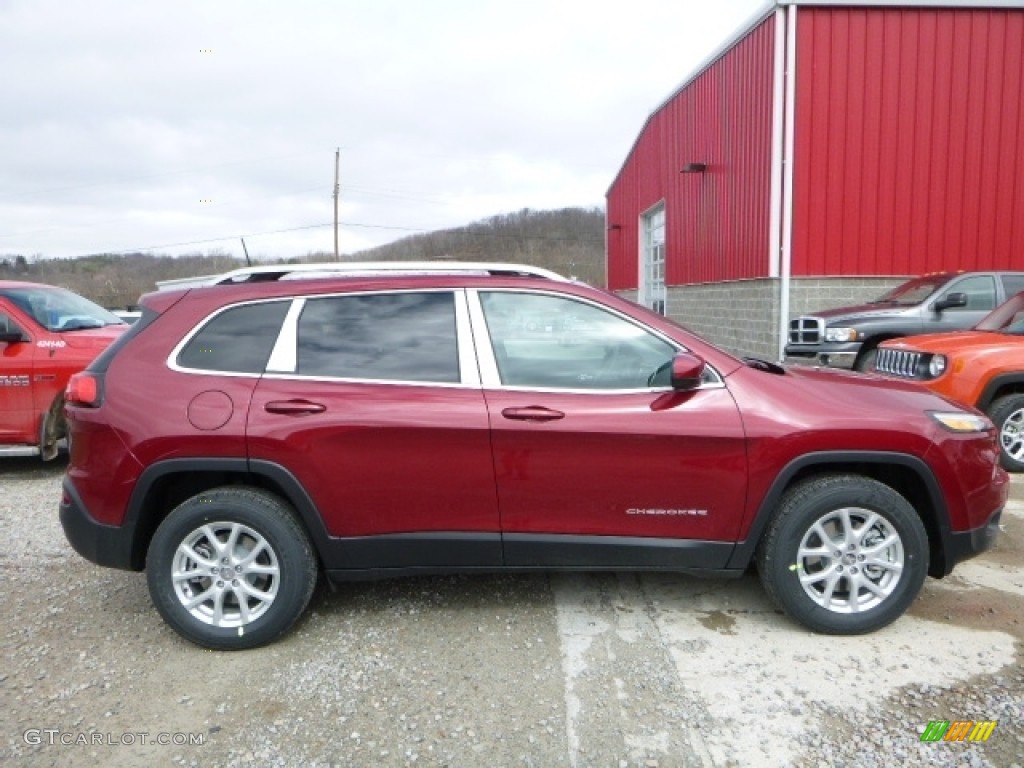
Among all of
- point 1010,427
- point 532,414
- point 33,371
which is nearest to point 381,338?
point 532,414

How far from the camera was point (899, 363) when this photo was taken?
627cm

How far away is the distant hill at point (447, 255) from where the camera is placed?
122 ft

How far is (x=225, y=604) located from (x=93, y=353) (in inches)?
157

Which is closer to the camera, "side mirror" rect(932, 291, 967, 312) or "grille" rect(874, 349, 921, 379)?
"grille" rect(874, 349, 921, 379)

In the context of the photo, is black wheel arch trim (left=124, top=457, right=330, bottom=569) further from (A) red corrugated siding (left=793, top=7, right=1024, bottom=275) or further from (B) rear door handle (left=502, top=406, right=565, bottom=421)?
(A) red corrugated siding (left=793, top=7, right=1024, bottom=275)

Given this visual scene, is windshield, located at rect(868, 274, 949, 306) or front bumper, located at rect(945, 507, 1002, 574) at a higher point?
windshield, located at rect(868, 274, 949, 306)

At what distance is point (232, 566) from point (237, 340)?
40.2 inches

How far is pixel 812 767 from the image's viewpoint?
94.6 inches

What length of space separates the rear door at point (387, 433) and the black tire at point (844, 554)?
1.29 metres

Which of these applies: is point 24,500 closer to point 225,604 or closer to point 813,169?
point 225,604

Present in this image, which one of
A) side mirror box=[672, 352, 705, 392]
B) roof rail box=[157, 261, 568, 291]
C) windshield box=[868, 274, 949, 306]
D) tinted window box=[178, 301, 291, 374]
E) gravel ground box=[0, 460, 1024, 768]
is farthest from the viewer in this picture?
windshield box=[868, 274, 949, 306]

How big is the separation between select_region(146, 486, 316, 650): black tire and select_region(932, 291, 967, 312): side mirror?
744 cm

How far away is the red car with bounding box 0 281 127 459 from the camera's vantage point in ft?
19.8

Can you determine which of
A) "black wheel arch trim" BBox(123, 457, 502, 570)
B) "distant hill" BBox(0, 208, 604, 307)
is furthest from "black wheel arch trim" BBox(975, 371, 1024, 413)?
"distant hill" BBox(0, 208, 604, 307)
